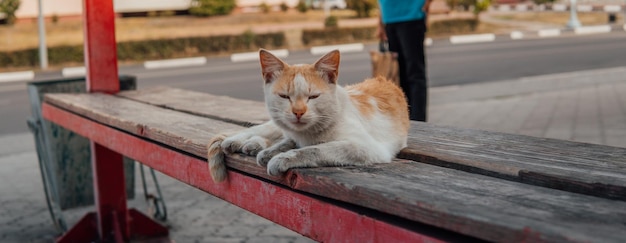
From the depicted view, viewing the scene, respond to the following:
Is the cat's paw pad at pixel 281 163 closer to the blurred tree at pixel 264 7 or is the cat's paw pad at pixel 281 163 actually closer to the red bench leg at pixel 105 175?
the red bench leg at pixel 105 175

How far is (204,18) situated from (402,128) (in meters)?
30.8

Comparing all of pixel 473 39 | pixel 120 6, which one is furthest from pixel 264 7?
pixel 473 39

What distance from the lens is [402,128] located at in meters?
2.76

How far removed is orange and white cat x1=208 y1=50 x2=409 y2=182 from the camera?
2.32 meters

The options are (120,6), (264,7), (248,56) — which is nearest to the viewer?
(248,56)

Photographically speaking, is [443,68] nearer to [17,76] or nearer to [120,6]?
[17,76]

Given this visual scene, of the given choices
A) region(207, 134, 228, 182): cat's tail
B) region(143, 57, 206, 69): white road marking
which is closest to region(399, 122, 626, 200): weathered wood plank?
region(207, 134, 228, 182): cat's tail

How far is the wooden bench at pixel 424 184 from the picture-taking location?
1.62 meters

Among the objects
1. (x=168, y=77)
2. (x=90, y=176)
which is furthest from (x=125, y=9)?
(x=90, y=176)

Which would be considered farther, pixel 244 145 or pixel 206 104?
pixel 206 104

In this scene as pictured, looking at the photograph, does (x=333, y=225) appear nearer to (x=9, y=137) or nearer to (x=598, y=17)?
(x=9, y=137)

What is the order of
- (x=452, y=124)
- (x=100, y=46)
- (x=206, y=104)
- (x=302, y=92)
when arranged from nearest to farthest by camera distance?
1. (x=302, y=92)
2. (x=206, y=104)
3. (x=100, y=46)
4. (x=452, y=124)

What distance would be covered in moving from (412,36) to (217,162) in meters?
3.07

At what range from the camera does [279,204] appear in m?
2.33
